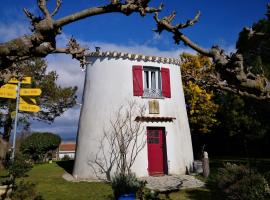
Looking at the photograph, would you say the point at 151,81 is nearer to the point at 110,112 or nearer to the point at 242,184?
the point at 110,112

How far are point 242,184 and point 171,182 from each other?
5438mm

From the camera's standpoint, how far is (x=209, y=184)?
13.5m

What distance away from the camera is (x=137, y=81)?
16.2 metres

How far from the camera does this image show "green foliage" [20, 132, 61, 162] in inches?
1031

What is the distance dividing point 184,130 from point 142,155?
3106 millimetres

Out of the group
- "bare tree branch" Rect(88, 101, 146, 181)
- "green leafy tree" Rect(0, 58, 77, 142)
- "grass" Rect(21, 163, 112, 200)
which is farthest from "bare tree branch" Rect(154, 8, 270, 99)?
"green leafy tree" Rect(0, 58, 77, 142)

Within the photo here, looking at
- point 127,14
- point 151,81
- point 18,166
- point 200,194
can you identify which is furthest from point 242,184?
point 18,166

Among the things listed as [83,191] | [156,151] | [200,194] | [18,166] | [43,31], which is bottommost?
[200,194]

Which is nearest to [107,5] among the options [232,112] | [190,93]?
[232,112]

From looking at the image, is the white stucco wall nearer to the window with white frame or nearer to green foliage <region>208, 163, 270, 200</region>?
the window with white frame

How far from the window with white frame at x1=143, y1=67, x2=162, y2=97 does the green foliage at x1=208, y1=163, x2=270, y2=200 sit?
283 inches

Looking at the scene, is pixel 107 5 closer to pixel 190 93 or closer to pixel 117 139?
pixel 117 139

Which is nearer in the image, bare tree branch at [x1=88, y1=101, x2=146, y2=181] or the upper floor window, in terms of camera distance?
bare tree branch at [x1=88, y1=101, x2=146, y2=181]

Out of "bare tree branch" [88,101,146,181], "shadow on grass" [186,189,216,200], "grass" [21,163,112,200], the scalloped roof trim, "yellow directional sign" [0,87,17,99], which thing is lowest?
"shadow on grass" [186,189,216,200]
